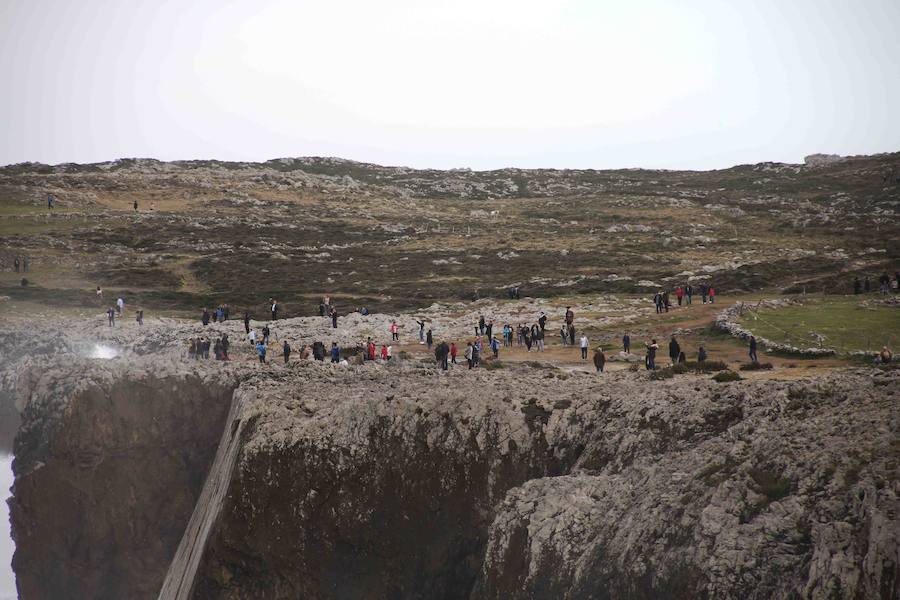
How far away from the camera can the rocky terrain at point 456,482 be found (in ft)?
54.6

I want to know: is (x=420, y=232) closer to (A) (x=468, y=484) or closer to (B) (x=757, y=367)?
(B) (x=757, y=367)

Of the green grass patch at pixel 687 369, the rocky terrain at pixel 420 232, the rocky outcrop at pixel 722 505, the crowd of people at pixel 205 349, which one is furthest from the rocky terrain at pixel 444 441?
the crowd of people at pixel 205 349

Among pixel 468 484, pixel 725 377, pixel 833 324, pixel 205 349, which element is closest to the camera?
Result: pixel 468 484

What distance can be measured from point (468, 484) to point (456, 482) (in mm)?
371

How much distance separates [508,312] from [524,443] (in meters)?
37.1

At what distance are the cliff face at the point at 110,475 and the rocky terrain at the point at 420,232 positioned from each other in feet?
106

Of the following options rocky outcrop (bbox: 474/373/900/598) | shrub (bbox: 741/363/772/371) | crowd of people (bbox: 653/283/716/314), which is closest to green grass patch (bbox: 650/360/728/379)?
shrub (bbox: 741/363/772/371)

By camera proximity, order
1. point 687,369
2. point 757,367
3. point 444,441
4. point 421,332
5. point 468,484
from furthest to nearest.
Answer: point 421,332 < point 757,367 < point 687,369 < point 444,441 < point 468,484

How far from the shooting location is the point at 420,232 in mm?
117875

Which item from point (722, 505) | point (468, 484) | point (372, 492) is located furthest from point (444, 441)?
point (722, 505)

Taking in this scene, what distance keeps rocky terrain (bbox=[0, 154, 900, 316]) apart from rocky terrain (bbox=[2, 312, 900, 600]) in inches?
1303

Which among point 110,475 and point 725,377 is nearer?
point 725,377

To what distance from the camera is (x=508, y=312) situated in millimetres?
63594

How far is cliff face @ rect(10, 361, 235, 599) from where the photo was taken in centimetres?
3825
